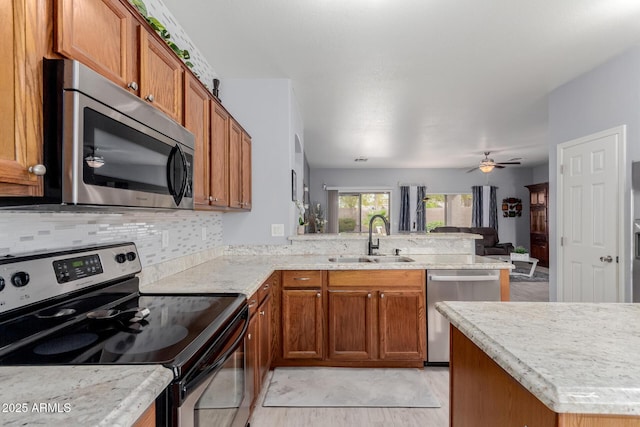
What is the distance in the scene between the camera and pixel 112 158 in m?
1.05

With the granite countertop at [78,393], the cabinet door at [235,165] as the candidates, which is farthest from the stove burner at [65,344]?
the cabinet door at [235,165]

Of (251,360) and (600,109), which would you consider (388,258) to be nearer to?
(251,360)

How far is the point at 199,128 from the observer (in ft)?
6.40

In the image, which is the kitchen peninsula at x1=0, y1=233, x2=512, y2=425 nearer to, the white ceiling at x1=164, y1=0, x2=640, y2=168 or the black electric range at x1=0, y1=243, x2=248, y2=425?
the black electric range at x1=0, y1=243, x2=248, y2=425

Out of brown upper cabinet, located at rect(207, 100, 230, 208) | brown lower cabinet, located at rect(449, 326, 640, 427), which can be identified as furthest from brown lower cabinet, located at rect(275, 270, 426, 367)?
brown lower cabinet, located at rect(449, 326, 640, 427)

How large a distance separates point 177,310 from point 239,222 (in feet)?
5.99

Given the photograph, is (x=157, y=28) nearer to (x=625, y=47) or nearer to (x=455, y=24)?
(x=455, y=24)

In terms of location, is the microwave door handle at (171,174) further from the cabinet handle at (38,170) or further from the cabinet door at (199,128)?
the cabinet handle at (38,170)

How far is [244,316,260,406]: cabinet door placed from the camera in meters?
1.76

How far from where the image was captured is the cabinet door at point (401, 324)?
268cm

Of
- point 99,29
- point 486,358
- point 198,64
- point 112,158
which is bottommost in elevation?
point 486,358

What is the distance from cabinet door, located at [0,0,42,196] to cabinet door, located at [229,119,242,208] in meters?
1.63

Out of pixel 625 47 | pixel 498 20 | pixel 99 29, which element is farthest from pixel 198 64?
pixel 625 47

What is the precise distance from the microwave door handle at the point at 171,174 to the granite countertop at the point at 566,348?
118 cm
